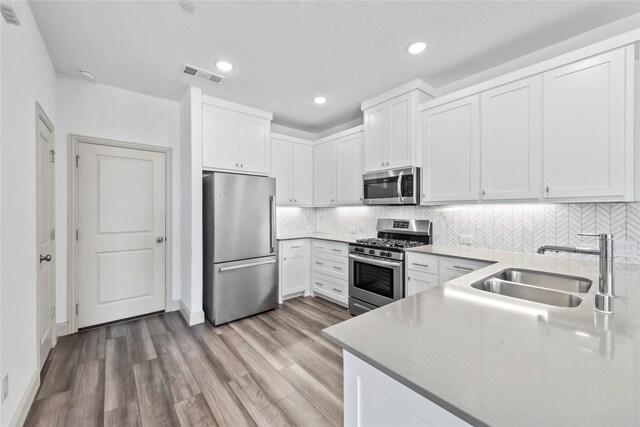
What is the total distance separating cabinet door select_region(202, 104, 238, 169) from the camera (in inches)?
125

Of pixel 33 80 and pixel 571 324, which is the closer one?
pixel 571 324

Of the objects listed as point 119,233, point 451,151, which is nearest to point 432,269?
point 451,151

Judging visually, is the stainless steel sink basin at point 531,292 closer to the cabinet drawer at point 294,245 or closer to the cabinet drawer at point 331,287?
the cabinet drawer at point 331,287

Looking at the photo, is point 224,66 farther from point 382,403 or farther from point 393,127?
point 382,403

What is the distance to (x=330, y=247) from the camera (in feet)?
12.1

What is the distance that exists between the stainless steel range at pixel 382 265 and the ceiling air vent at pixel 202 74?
7.84ft

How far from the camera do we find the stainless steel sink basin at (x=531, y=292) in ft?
4.41

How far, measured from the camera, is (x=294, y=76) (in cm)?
283

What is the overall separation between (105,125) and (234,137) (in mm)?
1391

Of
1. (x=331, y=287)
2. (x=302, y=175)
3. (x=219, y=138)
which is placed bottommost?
(x=331, y=287)

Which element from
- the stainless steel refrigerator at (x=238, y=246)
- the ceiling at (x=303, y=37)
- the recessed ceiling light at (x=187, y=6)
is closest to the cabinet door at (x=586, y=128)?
the ceiling at (x=303, y=37)

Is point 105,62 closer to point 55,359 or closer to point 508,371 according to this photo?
point 55,359

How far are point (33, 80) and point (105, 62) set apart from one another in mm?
747

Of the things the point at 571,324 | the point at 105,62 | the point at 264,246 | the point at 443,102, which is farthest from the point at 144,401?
the point at 443,102
